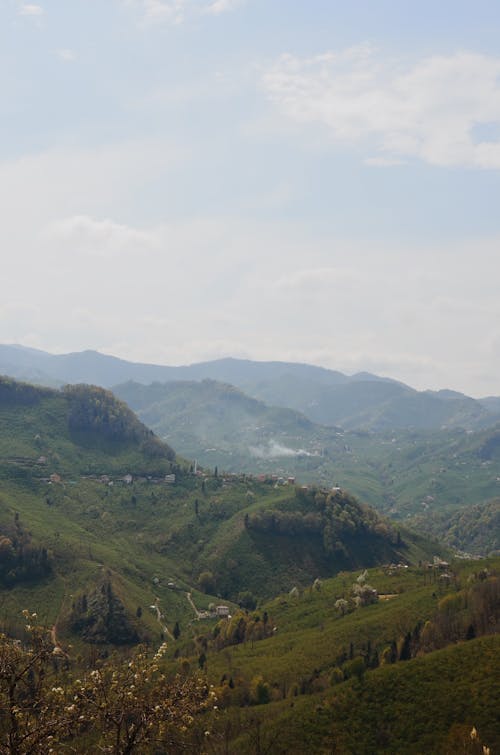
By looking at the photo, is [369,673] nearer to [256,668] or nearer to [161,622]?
[256,668]

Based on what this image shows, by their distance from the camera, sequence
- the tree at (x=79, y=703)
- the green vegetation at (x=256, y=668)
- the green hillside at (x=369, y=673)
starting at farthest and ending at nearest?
the green hillside at (x=369, y=673) < the green vegetation at (x=256, y=668) < the tree at (x=79, y=703)

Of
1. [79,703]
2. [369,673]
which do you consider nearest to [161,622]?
[369,673]

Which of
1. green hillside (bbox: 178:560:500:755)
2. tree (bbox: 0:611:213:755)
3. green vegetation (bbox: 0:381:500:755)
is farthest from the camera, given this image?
green hillside (bbox: 178:560:500:755)

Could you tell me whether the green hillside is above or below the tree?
below

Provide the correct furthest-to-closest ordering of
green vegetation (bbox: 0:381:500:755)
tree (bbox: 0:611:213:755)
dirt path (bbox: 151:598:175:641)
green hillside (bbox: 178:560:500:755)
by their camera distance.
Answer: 1. dirt path (bbox: 151:598:175:641)
2. green hillside (bbox: 178:560:500:755)
3. green vegetation (bbox: 0:381:500:755)
4. tree (bbox: 0:611:213:755)

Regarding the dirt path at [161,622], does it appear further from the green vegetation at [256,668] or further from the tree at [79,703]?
the tree at [79,703]

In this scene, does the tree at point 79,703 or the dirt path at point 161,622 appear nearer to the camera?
the tree at point 79,703

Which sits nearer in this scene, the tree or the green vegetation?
the tree

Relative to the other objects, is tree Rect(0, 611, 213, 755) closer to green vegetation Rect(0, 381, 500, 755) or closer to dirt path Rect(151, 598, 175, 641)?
green vegetation Rect(0, 381, 500, 755)

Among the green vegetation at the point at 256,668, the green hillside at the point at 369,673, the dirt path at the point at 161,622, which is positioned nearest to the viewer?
the green vegetation at the point at 256,668

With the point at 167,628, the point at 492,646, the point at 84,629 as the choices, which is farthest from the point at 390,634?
the point at 84,629

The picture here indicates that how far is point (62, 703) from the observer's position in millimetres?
26844

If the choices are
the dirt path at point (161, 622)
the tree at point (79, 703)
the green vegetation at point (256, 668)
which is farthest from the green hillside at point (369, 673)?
the tree at point (79, 703)

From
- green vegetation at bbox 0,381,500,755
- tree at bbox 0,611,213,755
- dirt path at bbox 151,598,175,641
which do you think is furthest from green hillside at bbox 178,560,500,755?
tree at bbox 0,611,213,755
